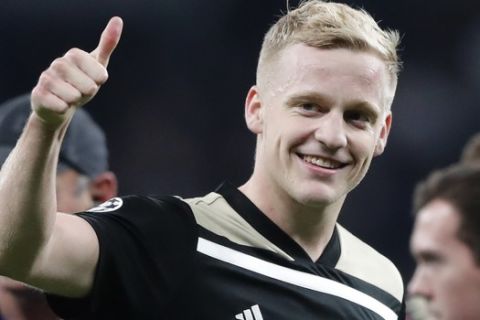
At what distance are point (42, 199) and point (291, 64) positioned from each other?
1.06 m

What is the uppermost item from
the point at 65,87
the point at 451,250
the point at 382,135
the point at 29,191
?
the point at 382,135

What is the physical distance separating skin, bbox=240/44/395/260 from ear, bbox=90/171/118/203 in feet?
3.23

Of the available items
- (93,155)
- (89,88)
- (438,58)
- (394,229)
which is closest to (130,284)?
(89,88)

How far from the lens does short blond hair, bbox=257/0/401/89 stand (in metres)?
3.44

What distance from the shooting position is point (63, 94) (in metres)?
2.57

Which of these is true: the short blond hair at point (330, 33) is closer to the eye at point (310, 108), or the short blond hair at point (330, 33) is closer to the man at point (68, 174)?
the eye at point (310, 108)

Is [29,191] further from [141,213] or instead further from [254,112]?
[254,112]

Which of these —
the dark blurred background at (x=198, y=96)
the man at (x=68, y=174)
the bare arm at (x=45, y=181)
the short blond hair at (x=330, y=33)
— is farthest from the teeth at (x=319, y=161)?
the dark blurred background at (x=198, y=96)

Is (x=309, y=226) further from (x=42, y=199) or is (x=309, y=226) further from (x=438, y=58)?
(x=438, y=58)

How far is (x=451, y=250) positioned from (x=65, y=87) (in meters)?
0.98

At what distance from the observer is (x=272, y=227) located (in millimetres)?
3439

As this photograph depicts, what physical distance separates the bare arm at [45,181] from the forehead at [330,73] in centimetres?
83

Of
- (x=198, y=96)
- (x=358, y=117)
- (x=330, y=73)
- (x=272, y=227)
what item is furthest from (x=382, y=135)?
(x=198, y=96)

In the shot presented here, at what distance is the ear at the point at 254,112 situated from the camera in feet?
11.6
